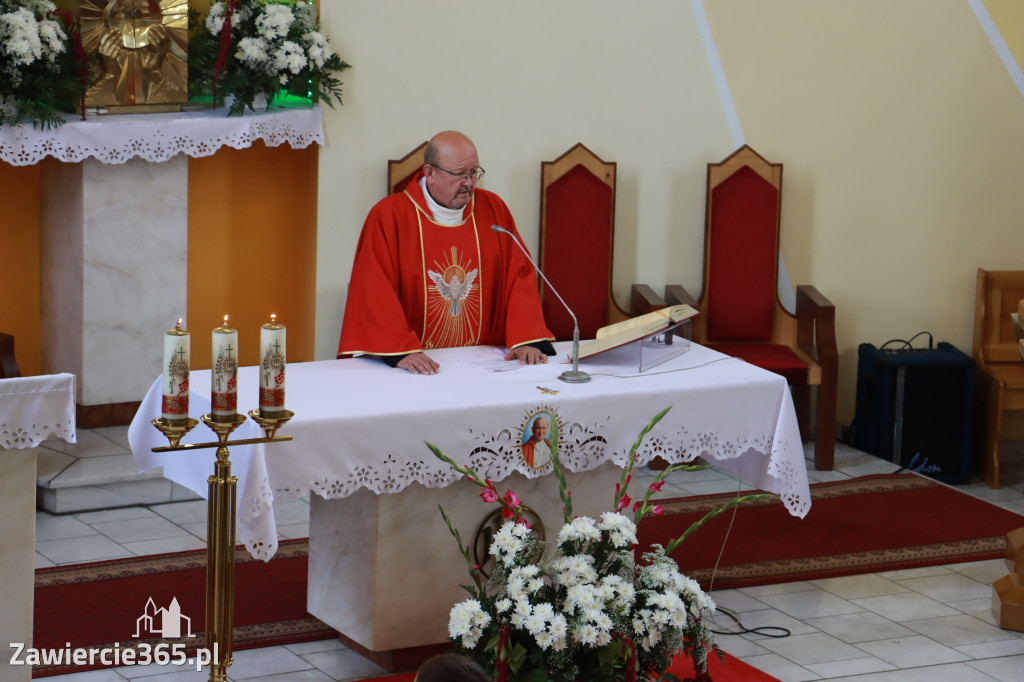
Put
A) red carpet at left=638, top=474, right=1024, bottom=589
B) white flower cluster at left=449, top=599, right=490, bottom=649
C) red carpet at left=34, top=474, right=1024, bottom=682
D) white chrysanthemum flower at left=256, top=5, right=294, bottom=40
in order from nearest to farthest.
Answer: white flower cluster at left=449, top=599, right=490, bottom=649 → red carpet at left=34, top=474, right=1024, bottom=682 → red carpet at left=638, top=474, right=1024, bottom=589 → white chrysanthemum flower at left=256, top=5, right=294, bottom=40

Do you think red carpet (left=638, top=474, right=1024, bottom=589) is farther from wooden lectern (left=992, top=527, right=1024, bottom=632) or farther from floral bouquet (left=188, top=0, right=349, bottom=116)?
floral bouquet (left=188, top=0, right=349, bottom=116)

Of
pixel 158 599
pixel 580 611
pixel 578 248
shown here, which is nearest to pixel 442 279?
pixel 158 599

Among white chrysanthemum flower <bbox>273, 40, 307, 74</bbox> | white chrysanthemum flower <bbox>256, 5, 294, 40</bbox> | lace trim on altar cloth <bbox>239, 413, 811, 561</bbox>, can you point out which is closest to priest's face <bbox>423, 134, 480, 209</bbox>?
lace trim on altar cloth <bbox>239, 413, 811, 561</bbox>

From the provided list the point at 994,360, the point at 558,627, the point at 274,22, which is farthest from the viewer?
the point at 994,360

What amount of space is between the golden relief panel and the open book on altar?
9.14ft

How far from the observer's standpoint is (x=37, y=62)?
19.0ft

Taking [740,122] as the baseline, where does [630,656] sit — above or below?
below

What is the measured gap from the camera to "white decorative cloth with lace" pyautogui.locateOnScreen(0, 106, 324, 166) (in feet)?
19.5

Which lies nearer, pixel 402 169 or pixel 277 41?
pixel 277 41

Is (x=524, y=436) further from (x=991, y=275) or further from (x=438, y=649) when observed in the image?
(x=991, y=275)

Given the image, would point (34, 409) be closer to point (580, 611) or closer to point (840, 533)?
point (580, 611)

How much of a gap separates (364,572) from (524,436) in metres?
0.67

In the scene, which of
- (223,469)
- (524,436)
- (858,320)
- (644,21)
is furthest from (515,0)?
(223,469)

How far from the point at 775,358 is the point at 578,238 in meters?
1.17
